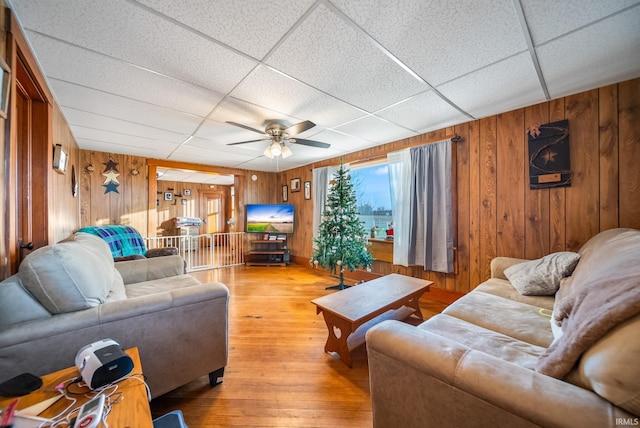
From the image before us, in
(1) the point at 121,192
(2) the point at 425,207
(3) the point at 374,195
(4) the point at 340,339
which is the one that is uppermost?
(1) the point at 121,192

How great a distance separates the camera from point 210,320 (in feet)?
4.81

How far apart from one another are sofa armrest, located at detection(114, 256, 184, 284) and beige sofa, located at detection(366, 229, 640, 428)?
Answer: 227 cm

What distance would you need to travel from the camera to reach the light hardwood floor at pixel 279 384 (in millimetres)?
1339

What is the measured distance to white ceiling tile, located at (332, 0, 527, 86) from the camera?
121 cm

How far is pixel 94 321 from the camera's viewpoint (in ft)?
3.71

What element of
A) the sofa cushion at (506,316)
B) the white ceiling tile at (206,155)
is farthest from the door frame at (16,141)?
the sofa cushion at (506,316)

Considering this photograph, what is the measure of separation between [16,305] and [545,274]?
3173 mm

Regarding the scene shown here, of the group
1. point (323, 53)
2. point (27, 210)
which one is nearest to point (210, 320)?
point (27, 210)

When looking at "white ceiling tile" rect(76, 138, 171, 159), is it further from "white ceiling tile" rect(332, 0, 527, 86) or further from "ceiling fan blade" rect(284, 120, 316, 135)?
"white ceiling tile" rect(332, 0, 527, 86)

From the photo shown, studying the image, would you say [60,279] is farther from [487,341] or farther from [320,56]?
[487,341]

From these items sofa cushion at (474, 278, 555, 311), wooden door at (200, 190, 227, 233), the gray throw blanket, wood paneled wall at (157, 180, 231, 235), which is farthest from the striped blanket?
wooden door at (200, 190, 227, 233)

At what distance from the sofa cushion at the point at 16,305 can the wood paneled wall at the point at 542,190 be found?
343 cm

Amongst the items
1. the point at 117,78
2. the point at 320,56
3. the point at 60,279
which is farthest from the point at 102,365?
the point at 117,78

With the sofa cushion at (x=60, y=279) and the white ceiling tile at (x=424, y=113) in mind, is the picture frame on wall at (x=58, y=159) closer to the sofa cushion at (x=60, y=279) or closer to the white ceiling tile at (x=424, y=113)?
the sofa cushion at (x=60, y=279)
